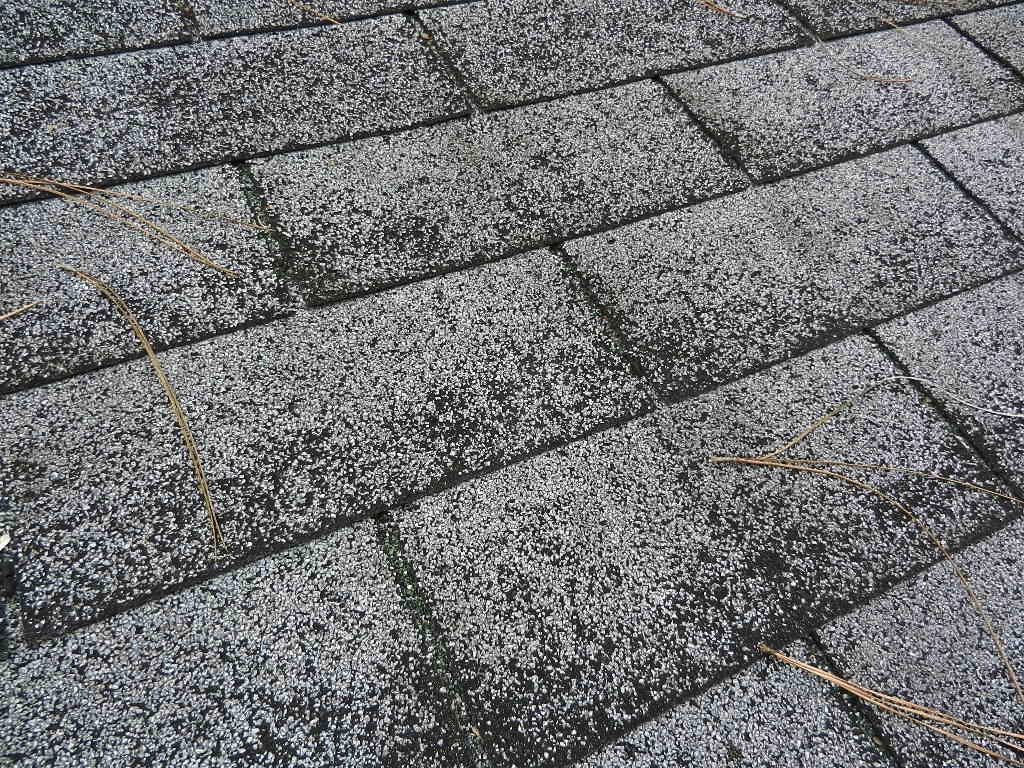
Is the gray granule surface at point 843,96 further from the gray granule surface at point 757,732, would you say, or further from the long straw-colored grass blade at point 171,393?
the long straw-colored grass blade at point 171,393

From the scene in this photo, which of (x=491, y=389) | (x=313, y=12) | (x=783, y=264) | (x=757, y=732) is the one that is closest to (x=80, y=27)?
(x=313, y=12)

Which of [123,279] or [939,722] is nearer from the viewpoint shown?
[939,722]

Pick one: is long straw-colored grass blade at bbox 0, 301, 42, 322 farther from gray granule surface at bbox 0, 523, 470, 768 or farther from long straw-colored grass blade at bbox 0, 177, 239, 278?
gray granule surface at bbox 0, 523, 470, 768

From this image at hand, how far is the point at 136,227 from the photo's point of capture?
4.37 ft

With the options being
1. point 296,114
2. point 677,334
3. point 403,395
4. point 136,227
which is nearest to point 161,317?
point 136,227

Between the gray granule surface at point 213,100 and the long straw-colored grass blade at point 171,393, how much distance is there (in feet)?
0.86

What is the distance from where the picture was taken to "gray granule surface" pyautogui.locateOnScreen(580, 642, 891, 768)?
93 centimetres

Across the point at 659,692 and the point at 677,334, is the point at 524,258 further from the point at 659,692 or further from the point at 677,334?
the point at 659,692

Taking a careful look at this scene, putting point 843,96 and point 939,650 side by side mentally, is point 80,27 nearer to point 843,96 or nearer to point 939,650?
point 843,96

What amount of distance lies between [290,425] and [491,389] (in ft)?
1.06

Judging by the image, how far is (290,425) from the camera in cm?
114

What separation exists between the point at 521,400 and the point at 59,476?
0.69 meters

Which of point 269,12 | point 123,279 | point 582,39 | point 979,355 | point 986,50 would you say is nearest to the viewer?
point 123,279

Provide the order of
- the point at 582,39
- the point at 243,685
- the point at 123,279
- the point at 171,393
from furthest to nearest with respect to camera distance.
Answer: the point at 582,39
the point at 123,279
the point at 171,393
the point at 243,685
